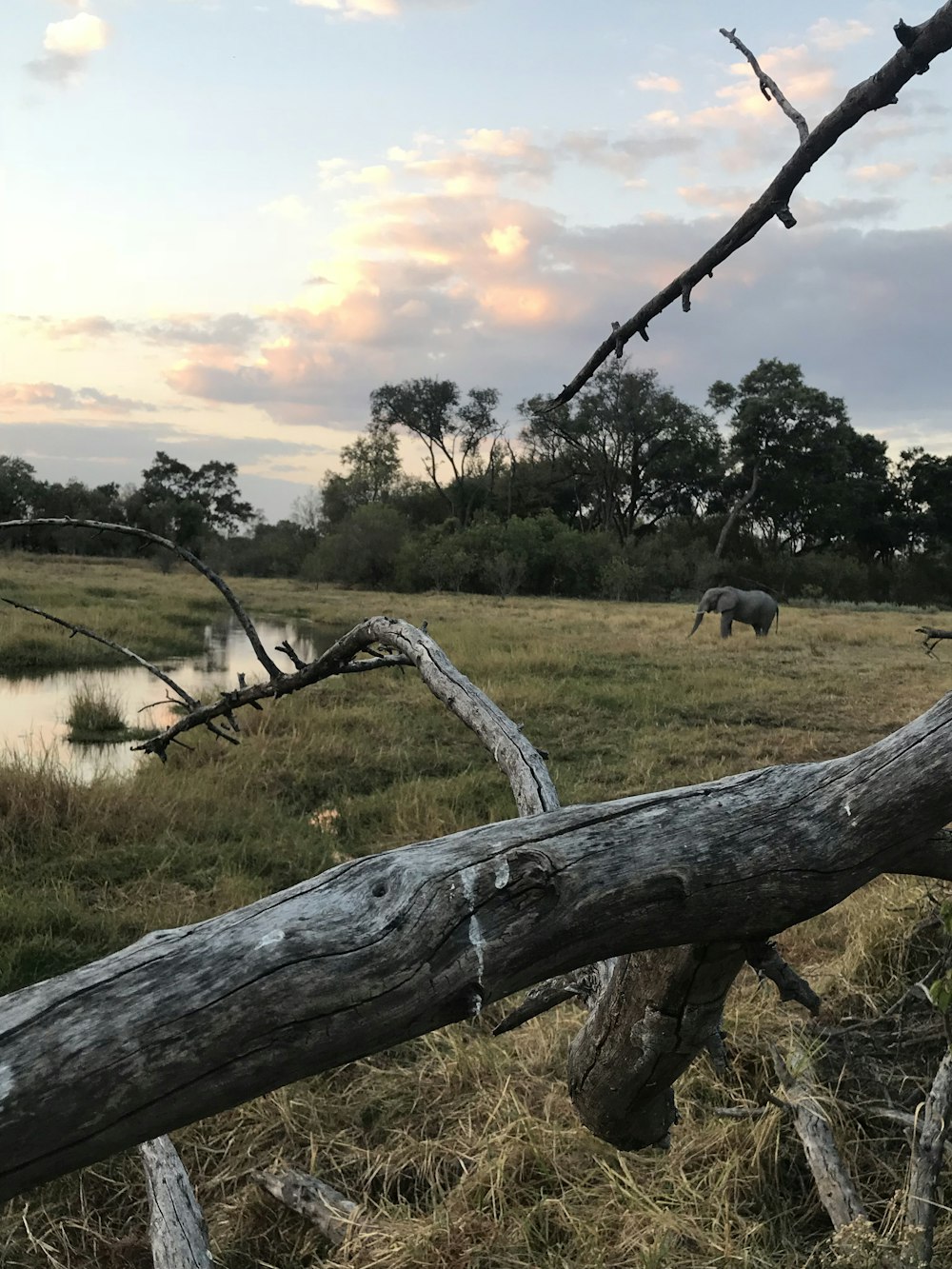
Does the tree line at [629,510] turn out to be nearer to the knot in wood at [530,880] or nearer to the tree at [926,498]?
the tree at [926,498]

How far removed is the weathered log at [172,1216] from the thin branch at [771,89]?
106 inches

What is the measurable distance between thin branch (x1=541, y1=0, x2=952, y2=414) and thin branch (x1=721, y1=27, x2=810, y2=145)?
0.13ft

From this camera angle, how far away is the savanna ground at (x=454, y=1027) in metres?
2.85

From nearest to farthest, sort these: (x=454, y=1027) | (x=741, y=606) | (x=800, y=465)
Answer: (x=454, y=1027), (x=741, y=606), (x=800, y=465)

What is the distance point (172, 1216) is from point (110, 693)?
1075 cm

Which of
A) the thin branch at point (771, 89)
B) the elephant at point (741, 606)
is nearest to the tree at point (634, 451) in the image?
the elephant at point (741, 606)

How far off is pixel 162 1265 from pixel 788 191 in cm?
287

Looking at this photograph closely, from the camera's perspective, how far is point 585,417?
159 ft

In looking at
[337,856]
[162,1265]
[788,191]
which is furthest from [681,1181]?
[337,856]

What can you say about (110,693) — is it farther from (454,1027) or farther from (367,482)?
(367,482)

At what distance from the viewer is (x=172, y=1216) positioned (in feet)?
8.45

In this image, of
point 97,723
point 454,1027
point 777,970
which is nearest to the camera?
Result: point 777,970

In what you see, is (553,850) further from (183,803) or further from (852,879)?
(183,803)

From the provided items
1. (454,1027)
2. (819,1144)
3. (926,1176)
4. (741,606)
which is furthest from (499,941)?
(741,606)
